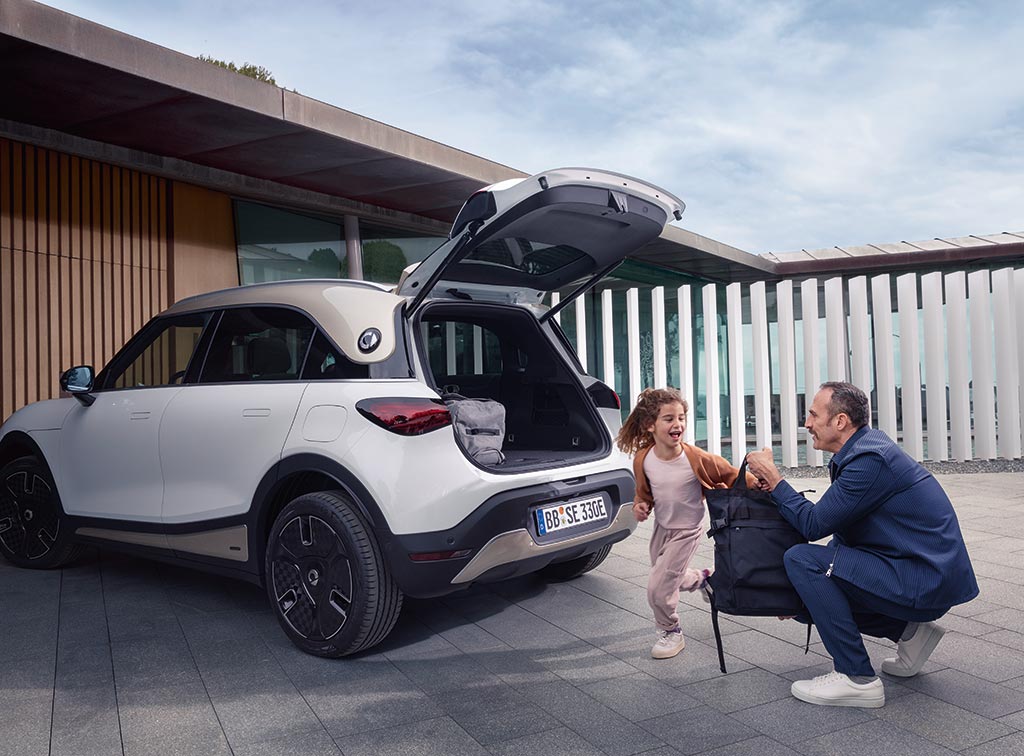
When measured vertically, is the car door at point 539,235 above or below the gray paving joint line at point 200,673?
above

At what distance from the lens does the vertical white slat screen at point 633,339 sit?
10.2 metres

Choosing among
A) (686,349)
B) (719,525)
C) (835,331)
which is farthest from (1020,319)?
(719,525)

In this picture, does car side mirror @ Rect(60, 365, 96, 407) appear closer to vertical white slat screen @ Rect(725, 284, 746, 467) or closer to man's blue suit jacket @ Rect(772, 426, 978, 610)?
man's blue suit jacket @ Rect(772, 426, 978, 610)

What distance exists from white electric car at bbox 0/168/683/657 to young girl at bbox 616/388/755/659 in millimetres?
393

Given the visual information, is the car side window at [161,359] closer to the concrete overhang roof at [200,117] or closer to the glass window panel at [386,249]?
the concrete overhang roof at [200,117]

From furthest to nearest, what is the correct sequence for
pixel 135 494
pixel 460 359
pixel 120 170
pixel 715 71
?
1. pixel 715 71
2. pixel 120 170
3. pixel 460 359
4. pixel 135 494

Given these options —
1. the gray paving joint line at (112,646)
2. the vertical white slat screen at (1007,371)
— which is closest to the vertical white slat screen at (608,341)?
the vertical white slat screen at (1007,371)

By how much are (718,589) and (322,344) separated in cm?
200

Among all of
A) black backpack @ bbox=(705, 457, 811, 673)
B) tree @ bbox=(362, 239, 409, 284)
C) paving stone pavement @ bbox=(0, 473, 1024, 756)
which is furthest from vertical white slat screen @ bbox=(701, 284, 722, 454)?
black backpack @ bbox=(705, 457, 811, 673)

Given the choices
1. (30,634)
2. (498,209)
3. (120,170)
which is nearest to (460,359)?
(498,209)

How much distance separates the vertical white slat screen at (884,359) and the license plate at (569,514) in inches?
284

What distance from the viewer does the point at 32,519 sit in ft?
17.4

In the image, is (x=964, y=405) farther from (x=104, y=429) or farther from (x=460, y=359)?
(x=104, y=429)

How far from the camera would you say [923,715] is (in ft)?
9.78
